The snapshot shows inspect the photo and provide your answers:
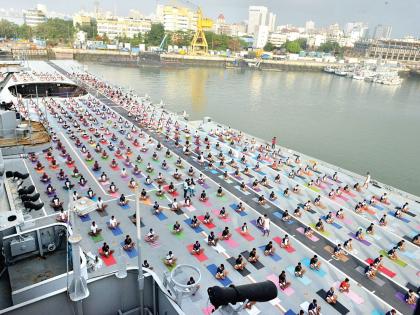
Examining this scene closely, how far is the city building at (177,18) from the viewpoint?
156 m

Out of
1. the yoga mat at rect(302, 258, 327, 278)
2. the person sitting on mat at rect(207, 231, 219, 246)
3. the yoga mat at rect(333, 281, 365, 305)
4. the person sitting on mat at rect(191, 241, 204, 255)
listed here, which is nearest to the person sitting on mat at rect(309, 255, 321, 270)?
the yoga mat at rect(302, 258, 327, 278)

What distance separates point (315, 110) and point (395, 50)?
110563 mm

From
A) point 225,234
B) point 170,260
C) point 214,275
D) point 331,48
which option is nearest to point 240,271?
point 214,275

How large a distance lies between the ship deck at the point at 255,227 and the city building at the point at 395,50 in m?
133

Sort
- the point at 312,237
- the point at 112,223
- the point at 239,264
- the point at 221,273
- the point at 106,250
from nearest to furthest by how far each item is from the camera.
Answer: the point at 221,273, the point at 239,264, the point at 106,250, the point at 112,223, the point at 312,237

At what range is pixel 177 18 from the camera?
160125mm

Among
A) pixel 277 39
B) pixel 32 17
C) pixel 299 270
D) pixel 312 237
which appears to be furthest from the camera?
pixel 277 39

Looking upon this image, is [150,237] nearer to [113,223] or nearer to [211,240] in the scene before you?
[113,223]

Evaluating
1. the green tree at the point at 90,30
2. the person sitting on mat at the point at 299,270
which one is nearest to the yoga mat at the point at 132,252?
the person sitting on mat at the point at 299,270

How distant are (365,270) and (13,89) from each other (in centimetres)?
5264

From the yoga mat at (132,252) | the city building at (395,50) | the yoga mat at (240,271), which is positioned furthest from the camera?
the city building at (395,50)

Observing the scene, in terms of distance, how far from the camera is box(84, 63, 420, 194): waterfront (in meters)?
36.0

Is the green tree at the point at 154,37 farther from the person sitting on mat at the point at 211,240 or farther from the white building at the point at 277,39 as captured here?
the person sitting on mat at the point at 211,240

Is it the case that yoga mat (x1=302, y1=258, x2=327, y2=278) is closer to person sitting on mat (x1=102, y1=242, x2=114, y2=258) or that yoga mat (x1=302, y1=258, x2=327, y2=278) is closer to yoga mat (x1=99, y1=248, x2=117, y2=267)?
yoga mat (x1=99, y1=248, x2=117, y2=267)
